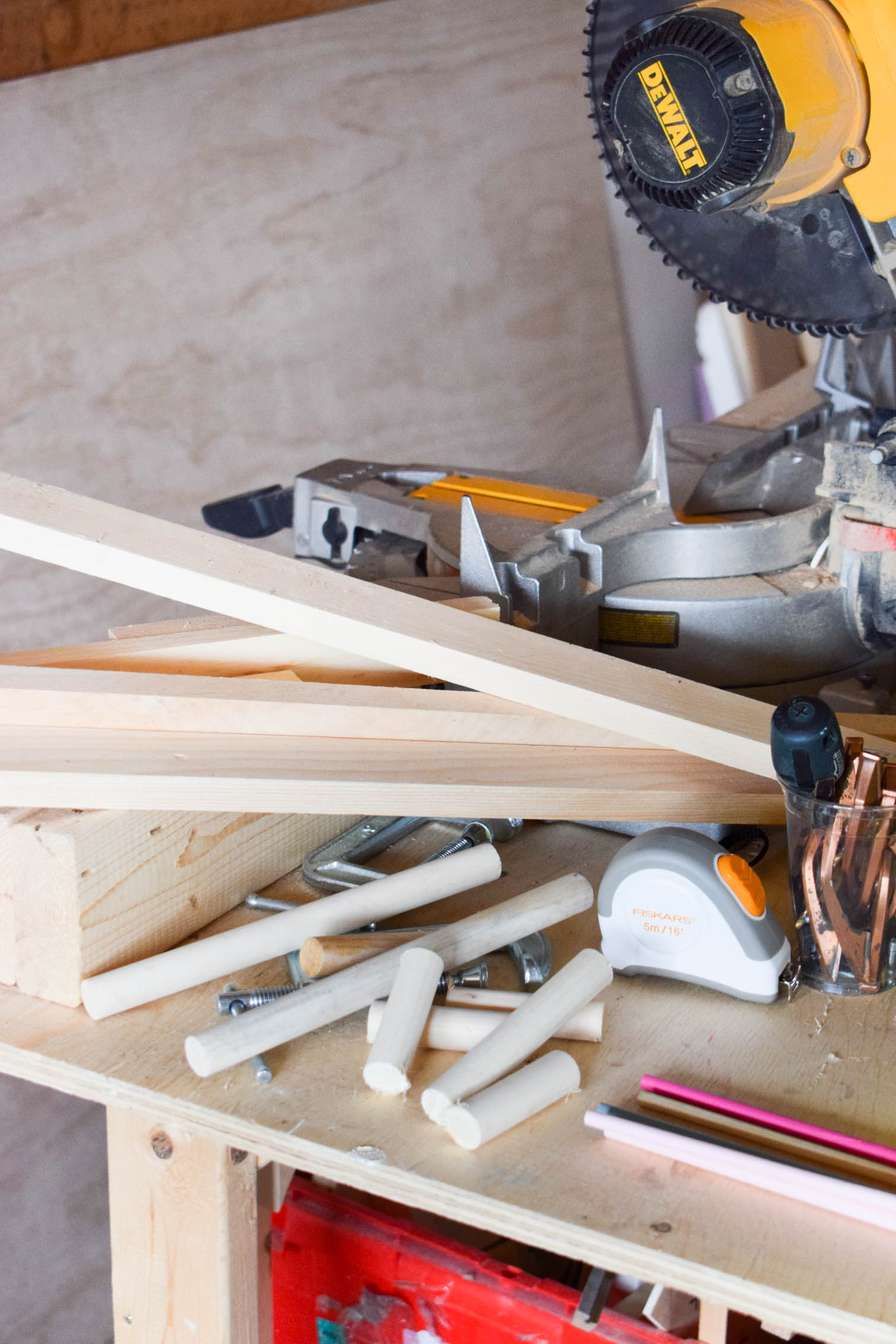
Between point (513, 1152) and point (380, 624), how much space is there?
35 cm

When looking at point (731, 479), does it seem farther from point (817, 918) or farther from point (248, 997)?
point (248, 997)

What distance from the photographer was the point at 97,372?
159 centimetres

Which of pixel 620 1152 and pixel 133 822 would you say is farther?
pixel 133 822

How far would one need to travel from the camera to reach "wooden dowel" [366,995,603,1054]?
78cm

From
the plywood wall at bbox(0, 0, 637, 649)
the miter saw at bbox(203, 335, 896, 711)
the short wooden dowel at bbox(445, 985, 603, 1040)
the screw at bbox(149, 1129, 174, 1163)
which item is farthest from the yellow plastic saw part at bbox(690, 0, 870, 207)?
the screw at bbox(149, 1129, 174, 1163)

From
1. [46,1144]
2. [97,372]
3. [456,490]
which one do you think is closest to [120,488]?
[97,372]

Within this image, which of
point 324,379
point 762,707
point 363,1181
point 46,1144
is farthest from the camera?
point 324,379

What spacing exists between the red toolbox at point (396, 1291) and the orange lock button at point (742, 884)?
34 cm

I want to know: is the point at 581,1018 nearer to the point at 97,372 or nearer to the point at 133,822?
the point at 133,822

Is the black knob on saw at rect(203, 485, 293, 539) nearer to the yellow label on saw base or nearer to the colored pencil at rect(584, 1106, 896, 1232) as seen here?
the yellow label on saw base

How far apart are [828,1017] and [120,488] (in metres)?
1.16

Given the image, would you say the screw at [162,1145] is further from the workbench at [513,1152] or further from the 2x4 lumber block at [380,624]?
the 2x4 lumber block at [380,624]

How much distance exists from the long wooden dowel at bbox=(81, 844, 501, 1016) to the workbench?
2 centimetres

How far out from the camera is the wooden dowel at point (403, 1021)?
0.74 meters
